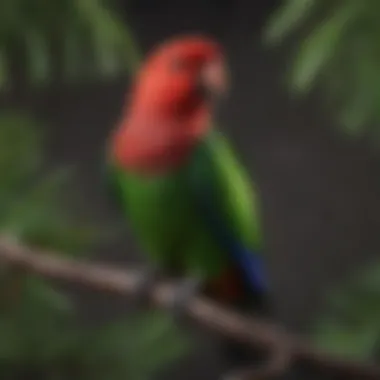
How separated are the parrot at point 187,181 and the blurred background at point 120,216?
6cm

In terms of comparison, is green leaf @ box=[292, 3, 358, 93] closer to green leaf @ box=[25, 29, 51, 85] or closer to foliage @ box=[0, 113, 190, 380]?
green leaf @ box=[25, 29, 51, 85]

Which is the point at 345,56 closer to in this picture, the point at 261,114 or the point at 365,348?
the point at 365,348

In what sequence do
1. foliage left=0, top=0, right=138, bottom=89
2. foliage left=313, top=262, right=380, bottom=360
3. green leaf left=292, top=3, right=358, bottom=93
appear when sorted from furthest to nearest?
foliage left=313, top=262, right=380, bottom=360 → foliage left=0, top=0, right=138, bottom=89 → green leaf left=292, top=3, right=358, bottom=93

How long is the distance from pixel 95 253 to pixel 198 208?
381 millimetres

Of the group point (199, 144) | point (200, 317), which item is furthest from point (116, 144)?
point (200, 317)

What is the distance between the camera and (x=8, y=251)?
0.81 m

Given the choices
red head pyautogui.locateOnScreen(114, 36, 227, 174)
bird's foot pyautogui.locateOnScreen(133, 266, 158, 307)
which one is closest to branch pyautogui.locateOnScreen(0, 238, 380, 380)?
bird's foot pyautogui.locateOnScreen(133, 266, 158, 307)

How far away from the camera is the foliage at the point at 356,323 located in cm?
92

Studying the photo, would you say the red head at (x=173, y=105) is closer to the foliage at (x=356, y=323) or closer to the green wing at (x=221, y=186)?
the green wing at (x=221, y=186)

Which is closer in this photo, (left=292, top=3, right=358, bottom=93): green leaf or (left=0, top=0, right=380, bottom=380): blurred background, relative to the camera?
(left=292, top=3, right=358, bottom=93): green leaf

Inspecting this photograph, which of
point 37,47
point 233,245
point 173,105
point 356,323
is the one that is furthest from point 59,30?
point 356,323

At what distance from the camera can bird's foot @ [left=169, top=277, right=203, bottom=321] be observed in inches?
33.5

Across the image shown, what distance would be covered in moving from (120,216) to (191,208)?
32 centimetres

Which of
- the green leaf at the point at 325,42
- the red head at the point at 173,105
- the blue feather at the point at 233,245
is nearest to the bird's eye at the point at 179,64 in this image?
the red head at the point at 173,105
